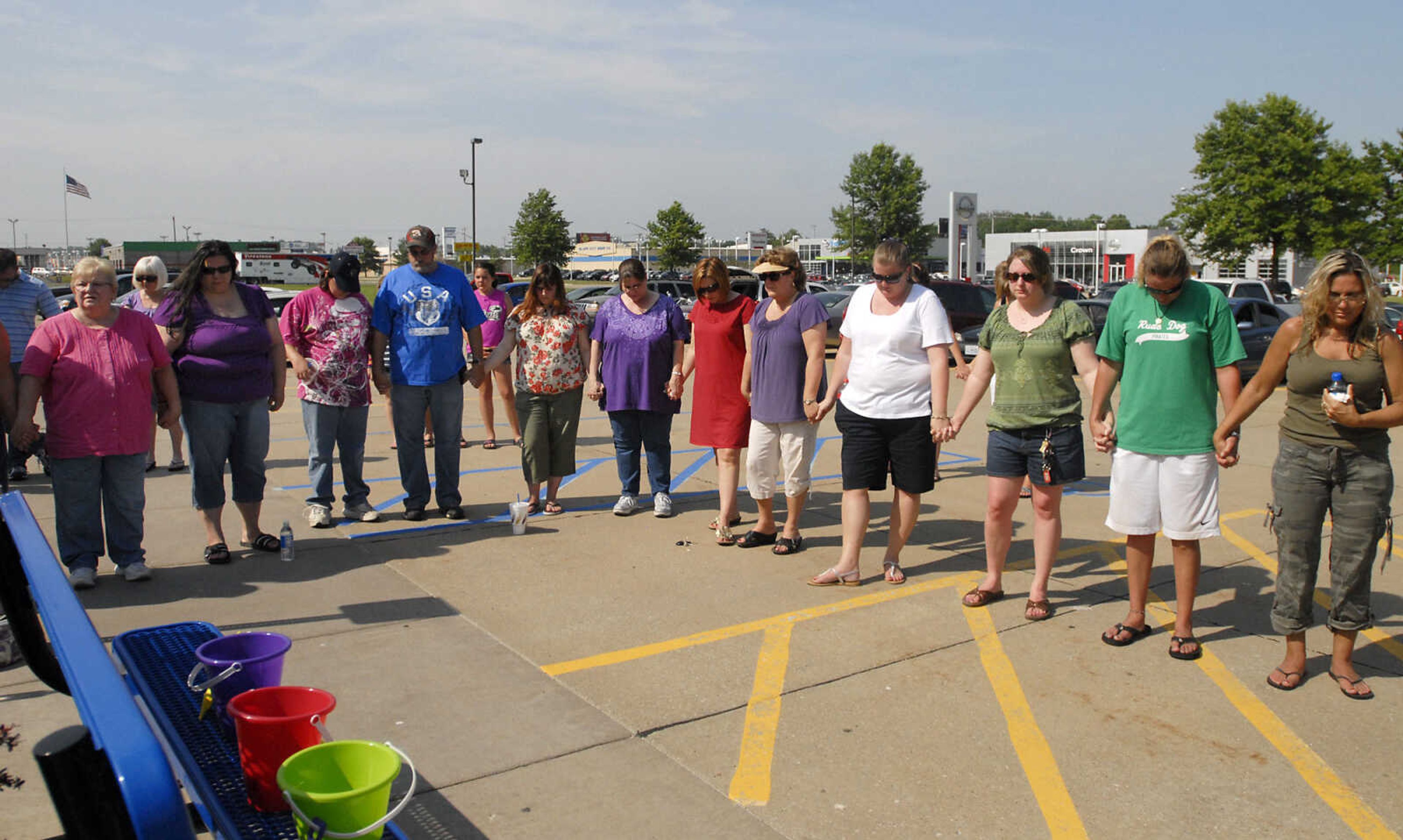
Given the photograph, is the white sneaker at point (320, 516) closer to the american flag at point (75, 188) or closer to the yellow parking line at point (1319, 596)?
the yellow parking line at point (1319, 596)

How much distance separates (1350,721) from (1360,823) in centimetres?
88

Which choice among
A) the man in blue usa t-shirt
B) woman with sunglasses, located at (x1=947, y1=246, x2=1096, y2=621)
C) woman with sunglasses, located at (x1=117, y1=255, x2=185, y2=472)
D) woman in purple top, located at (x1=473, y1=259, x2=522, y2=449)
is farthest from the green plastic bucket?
woman in purple top, located at (x1=473, y1=259, x2=522, y2=449)

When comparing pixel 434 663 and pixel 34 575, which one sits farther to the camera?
pixel 434 663

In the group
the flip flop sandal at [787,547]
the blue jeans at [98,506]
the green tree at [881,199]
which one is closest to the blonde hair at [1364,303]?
the flip flop sandal at [787,547]

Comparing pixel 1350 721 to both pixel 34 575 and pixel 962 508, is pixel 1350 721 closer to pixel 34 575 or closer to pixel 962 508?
pixel 962 508

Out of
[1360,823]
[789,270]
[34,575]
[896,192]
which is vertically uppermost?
[896,192]

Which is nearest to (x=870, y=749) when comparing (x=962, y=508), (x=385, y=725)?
(x=385, y=725)

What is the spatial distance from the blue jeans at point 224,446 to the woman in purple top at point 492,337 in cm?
389

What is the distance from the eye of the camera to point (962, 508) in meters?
7.89

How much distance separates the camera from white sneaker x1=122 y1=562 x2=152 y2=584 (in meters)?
5.68

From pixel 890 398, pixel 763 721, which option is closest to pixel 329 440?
pixel 890 398

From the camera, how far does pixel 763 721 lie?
406 centimetres

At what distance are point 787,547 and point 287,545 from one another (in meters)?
2.96

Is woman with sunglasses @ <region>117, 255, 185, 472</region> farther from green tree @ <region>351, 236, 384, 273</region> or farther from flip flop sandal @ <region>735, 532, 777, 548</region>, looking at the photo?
green tree @ <region>351, 236, 384, 273</region>
